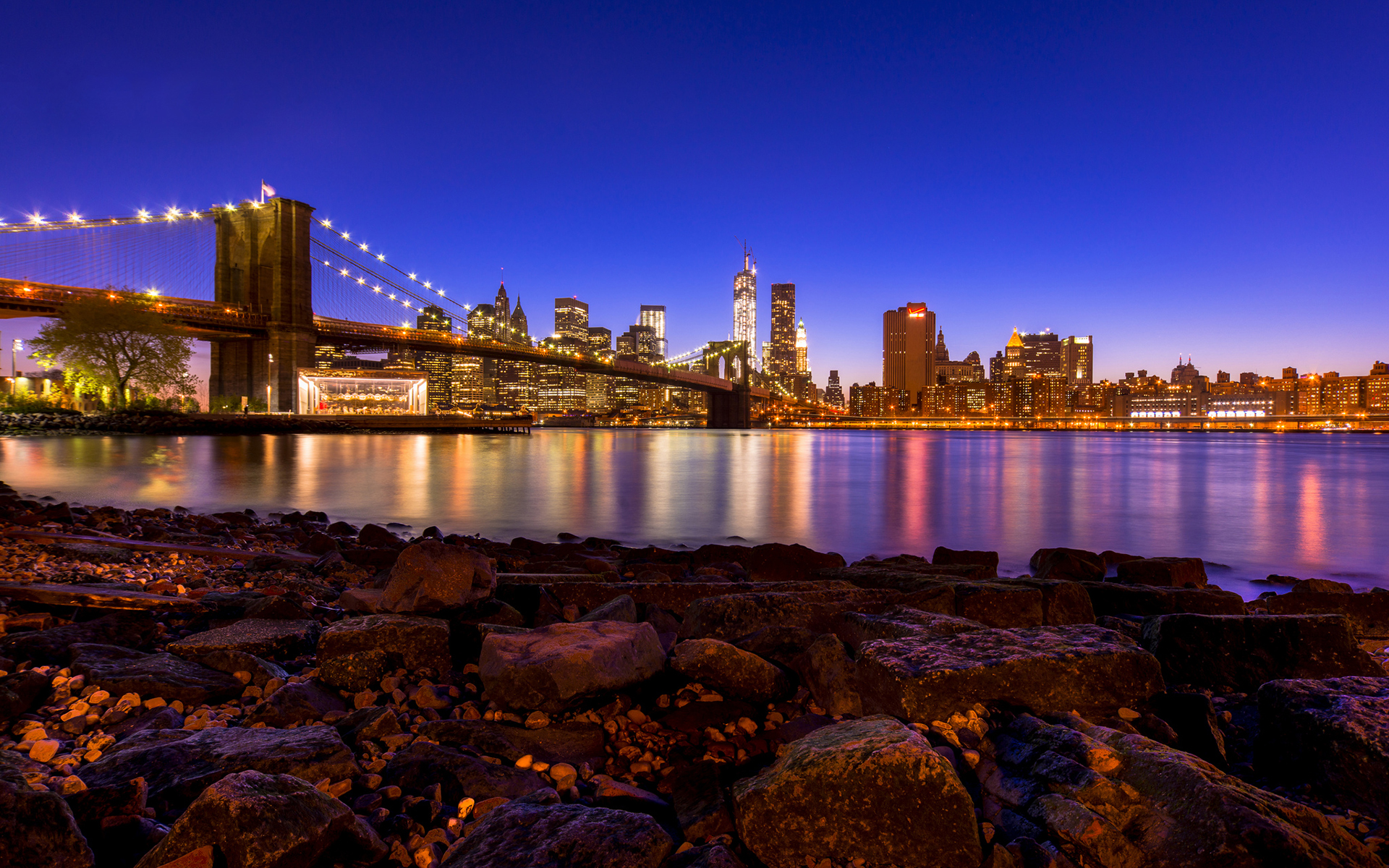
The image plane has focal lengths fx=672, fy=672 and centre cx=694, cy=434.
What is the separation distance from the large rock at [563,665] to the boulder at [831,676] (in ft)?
1.94

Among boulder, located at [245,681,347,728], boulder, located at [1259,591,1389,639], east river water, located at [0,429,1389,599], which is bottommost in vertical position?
east river water, located at [0,429,1389,599]

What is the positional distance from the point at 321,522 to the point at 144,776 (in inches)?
343

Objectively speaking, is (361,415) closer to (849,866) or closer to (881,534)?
(881,534)

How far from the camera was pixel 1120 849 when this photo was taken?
5.38ft

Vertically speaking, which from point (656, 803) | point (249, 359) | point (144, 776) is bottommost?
point (656, 803)

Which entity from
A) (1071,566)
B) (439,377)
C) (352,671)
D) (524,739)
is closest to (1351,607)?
(1071,566)

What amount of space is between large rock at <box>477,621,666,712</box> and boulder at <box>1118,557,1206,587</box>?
499cm

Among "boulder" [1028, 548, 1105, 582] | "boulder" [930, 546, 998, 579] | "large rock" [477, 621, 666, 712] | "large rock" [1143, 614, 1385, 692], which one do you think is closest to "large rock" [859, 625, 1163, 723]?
"large rock" [1143, 614, 1385, 692]

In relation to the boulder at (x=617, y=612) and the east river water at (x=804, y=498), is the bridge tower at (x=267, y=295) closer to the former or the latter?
the east river water at (x=804, y=498)

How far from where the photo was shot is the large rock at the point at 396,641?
9.00ft

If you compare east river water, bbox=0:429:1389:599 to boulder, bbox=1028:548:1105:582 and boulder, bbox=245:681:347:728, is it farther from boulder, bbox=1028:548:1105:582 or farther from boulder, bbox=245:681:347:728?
boulder, bbox=245:681:347:728

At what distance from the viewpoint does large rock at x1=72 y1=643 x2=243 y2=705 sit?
2.47 meters

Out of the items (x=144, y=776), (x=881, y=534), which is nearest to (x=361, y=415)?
(x=881, y=534)

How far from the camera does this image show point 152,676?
254cm
